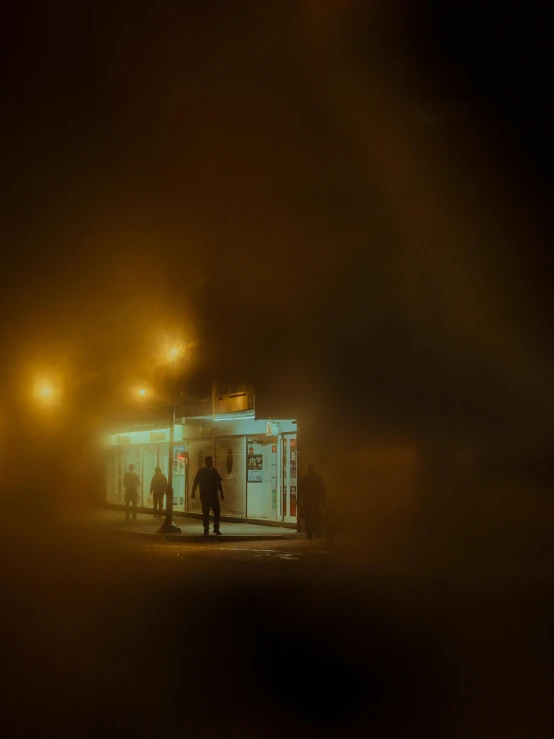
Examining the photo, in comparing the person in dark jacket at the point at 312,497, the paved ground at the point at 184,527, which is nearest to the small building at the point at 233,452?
the paved ground at the point at 184,527

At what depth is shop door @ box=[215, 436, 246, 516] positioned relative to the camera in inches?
1082

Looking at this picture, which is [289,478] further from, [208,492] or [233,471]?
[208,492]

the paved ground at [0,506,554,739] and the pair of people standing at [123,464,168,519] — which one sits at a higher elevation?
the pair of people standing at [123,464,168,519]

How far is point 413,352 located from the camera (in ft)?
72.0

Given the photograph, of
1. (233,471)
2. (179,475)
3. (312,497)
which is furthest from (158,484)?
(312,497)

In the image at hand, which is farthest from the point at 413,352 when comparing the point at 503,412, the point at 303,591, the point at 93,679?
the point at 93,679

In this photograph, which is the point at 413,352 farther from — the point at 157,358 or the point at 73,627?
the point at 73,627

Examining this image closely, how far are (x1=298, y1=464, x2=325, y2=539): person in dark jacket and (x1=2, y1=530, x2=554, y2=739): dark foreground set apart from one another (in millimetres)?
4819

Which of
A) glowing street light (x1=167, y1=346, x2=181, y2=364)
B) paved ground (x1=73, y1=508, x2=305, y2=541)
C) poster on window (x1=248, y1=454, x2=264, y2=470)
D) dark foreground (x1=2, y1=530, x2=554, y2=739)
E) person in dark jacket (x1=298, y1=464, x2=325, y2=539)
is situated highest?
glowing street light (x1=167, y1=346, x2=181, y2=364)

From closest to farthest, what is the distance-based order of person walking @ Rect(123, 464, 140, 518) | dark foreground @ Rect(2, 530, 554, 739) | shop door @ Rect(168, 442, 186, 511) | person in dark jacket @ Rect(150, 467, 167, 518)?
1. dark foreground @ Rect(2, 530, 554, 739)
2. person in dark jacket @ Rect(150, 467, 167, 518)
3. person walking @ Rect(123, 464, 140, 518)
4. shop door @ Rect(168, 442, 186, 511)

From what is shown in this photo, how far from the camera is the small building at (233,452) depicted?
25062 mm

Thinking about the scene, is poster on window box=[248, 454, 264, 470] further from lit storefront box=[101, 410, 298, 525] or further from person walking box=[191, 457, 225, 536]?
person walking box=[191, 457, 225, 536]

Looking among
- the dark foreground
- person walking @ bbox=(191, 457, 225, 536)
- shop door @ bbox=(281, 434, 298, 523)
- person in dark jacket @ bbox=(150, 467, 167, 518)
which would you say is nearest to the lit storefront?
shop door @ bbox=(281, 434, 298, 523)

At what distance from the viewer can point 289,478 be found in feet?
82.0
